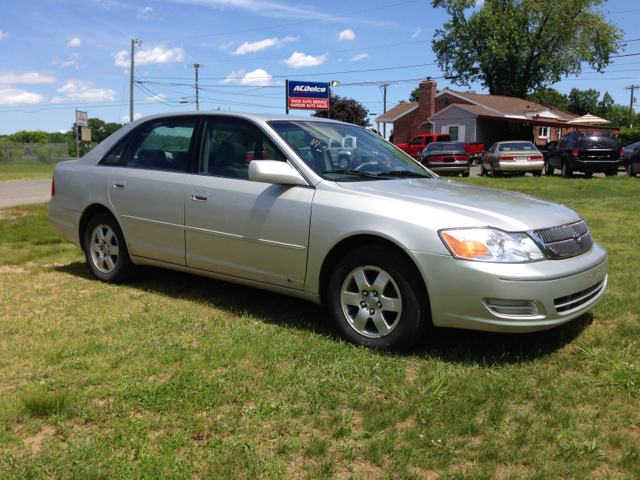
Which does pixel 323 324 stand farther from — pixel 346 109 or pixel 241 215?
pixel 346 109

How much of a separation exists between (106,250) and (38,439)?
314 centimetres

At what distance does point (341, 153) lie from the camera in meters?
4.67

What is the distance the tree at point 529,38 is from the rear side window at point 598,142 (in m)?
33.1

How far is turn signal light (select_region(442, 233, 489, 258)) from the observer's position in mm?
3479

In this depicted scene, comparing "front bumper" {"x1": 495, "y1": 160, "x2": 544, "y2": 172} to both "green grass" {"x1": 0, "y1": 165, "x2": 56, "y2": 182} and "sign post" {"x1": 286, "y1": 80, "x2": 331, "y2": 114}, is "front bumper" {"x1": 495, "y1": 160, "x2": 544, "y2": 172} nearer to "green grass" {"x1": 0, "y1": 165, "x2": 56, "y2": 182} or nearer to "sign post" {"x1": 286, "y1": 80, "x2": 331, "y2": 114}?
"sign post" {"x1": 286, "y1": 80, "x2": 331, "y2": 114}

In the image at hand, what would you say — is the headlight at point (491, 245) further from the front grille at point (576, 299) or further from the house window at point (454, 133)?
the house window at point (454, 133)

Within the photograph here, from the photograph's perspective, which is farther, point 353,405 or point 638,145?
point 638,145

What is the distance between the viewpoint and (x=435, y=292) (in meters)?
3.58

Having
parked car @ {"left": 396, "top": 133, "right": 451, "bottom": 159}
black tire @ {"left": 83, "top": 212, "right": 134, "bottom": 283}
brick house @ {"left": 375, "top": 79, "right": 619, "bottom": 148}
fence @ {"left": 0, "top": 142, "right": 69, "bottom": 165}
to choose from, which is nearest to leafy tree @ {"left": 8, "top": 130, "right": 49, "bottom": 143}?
fence @ {"left": 0, "top": 142, "right": 69, "bottom": 165}

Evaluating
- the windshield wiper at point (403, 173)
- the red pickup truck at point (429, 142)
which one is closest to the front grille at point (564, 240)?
the windshield wiper at point (403, 173)

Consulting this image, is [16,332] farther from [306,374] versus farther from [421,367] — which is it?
[421,367]

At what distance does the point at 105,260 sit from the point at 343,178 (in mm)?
2772

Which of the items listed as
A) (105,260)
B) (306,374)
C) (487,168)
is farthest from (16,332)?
(487,168)

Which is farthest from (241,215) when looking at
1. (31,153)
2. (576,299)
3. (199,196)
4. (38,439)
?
(31,153)
